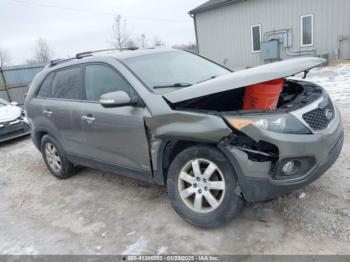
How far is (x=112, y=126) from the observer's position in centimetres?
361

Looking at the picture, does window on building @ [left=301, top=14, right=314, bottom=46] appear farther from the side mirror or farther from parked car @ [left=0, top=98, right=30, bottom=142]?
the side mirror

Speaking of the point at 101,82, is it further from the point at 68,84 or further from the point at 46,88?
the point at 46,88

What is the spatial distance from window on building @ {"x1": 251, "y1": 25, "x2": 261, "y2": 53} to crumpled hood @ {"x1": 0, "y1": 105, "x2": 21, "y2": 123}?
12.7 m

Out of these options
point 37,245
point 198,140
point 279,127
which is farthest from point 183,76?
point 37,245

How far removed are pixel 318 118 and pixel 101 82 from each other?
2.40m

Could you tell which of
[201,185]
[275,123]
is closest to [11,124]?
[201,185]

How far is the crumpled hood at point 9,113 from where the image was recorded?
807 centimetres

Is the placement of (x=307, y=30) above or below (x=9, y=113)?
above

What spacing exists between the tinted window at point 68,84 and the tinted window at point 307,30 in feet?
44.5

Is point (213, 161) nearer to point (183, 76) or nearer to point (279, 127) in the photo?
point (279, 127)

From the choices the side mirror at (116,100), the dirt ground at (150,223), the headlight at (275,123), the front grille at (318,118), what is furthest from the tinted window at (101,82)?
the front grille at (318,118)

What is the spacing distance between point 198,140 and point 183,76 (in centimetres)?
121

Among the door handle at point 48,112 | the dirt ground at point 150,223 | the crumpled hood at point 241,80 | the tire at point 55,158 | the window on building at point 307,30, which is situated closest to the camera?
the crumpled hood at point 241,80

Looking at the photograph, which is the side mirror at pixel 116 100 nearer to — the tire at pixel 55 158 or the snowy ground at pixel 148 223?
the snowy ground at pixel 148 223
